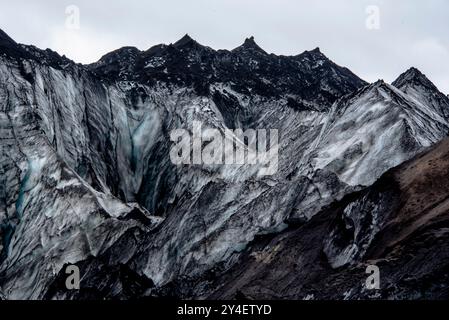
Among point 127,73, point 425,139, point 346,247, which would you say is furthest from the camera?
point 127,73

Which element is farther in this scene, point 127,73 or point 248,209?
point 127,73

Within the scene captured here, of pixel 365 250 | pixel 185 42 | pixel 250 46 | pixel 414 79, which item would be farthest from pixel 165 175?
pixel 250 46

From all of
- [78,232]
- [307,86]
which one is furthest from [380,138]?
[307,86]

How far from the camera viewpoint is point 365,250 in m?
23.4

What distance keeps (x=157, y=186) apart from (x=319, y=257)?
2437cm

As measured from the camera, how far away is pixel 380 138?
34.9 meters

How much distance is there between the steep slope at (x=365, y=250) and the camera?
19.6 m

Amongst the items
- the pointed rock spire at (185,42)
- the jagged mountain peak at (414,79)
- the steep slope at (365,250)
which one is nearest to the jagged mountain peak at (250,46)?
the pointed rock spire at (185,42)

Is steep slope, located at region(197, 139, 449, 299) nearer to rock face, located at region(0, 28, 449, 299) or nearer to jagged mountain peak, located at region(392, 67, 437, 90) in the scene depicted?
rock face, located at region(0, 28, 449, 299)

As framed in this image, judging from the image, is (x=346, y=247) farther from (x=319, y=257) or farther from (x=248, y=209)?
(x=248, y=209)

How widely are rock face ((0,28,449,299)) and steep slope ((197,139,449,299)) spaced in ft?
0.50

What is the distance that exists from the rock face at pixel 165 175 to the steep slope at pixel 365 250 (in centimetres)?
15

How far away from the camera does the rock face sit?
Answer: 3206cm
